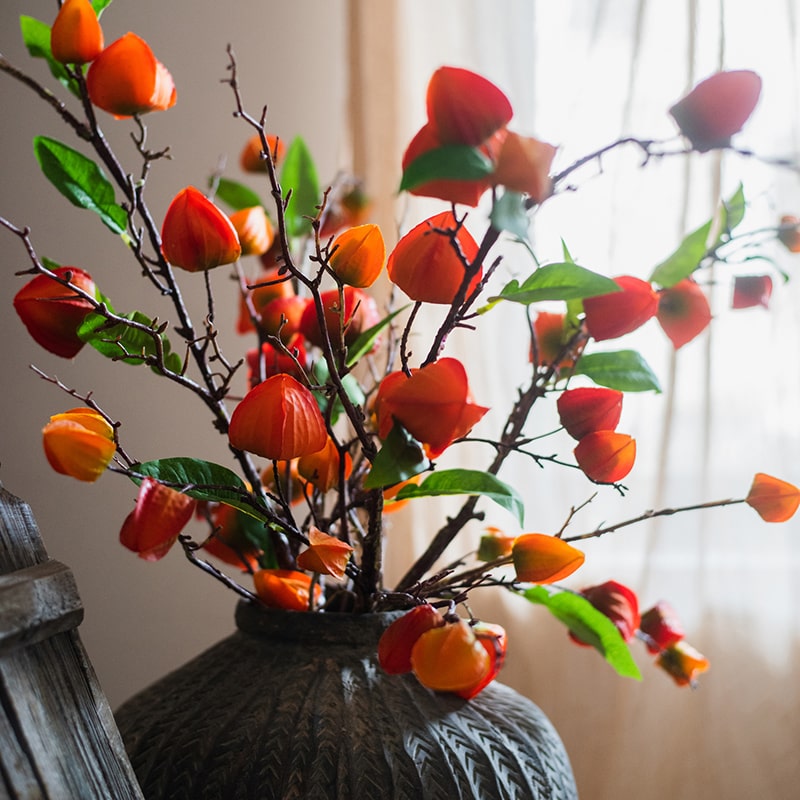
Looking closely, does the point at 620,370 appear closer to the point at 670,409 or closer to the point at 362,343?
the point at 362,343

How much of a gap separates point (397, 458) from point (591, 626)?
221mm

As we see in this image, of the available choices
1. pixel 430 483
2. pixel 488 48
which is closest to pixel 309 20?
pixel 488 48

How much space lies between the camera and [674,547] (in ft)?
2.95

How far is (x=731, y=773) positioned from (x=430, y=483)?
2.02 feet

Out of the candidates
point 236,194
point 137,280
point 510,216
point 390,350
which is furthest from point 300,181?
point 510,216

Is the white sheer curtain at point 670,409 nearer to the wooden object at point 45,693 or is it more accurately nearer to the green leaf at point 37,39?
the green leaf at point 37,39

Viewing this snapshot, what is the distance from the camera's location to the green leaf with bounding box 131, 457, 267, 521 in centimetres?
44

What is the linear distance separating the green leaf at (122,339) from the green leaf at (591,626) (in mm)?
292

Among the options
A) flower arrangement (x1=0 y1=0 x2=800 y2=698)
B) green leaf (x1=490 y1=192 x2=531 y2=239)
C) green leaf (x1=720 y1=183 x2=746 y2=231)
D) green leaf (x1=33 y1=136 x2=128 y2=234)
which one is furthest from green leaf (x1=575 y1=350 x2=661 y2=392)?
green leaf (x1=33 y1=136 x2=128 y2=234)

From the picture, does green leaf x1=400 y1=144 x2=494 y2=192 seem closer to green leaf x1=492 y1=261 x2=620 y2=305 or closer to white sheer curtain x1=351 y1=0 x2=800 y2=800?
green leaf x1=492 y1=261 x2=620 y2=305

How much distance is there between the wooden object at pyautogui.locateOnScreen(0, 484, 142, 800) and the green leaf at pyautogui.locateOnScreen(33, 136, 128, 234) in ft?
0.68

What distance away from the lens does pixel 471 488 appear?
0.45m

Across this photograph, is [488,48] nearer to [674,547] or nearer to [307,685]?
[674,547]

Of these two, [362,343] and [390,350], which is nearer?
[362,343]
